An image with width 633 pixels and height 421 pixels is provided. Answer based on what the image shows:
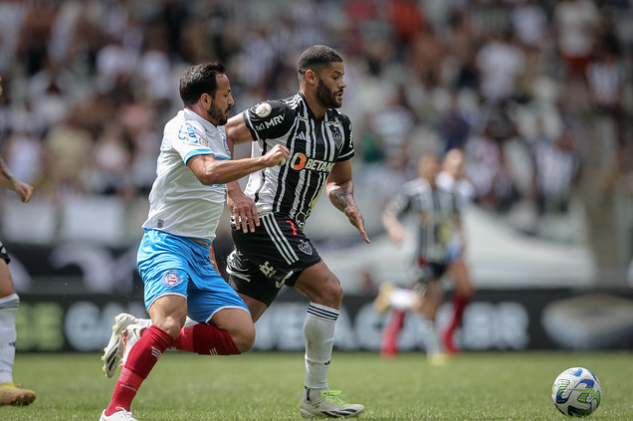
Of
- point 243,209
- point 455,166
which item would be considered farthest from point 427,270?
point 243,209

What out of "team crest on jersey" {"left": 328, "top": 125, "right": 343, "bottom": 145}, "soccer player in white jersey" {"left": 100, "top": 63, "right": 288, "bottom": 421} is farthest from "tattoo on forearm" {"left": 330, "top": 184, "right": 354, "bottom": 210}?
"soccer player in white jersey" {"left": 100, "top": 63, "right": 288, "bottom": 421}

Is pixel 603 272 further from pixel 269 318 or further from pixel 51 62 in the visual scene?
pixel 51 62

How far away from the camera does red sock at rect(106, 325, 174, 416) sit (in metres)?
5.09

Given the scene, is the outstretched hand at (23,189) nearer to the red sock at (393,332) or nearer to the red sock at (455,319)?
the red sock at (393,332)

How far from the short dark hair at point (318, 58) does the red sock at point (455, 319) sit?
7058mm

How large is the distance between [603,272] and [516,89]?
487 centimetres

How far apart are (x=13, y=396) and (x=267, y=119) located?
2930mm

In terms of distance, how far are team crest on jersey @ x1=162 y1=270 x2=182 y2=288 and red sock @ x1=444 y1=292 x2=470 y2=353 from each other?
7.98m

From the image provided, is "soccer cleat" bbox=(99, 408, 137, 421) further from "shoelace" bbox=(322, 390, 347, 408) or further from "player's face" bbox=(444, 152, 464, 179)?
"player's face" bbox=(444, 152, 464, 179)

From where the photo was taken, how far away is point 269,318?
1338 cm

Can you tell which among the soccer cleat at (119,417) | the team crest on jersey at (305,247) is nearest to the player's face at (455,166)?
the team crest on jersey at (305,247)

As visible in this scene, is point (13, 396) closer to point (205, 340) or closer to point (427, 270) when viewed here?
point (205, 340)

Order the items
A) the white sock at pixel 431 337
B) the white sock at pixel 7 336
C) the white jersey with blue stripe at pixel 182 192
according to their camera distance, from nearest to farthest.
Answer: the white jersey with blue stripe at pixel 182 192, the white sock at pixel 7 336, the white sock at pixel 431 337

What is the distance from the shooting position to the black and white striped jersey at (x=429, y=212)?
12906mm
